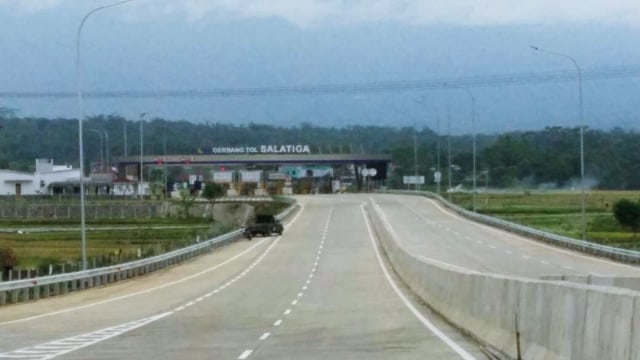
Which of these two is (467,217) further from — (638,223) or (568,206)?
(568,206)

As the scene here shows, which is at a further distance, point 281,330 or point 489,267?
point 489,267

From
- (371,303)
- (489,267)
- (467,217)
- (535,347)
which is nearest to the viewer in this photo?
(535,347)

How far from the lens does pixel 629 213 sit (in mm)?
97500

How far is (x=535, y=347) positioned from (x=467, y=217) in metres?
95.5

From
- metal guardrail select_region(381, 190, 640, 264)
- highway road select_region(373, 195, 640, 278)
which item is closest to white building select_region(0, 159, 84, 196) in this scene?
highway road select_region(373, 195, 640, 278)

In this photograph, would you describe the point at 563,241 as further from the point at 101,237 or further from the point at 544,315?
the point at 544,315

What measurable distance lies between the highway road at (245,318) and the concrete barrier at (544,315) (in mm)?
571

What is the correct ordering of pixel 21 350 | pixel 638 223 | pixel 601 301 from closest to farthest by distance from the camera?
pixel 601 301
pixel 21 350
pixel 638 223

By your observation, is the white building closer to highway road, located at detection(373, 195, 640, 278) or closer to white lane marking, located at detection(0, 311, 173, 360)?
highway road, located at detection(373, 195, 640, 278)

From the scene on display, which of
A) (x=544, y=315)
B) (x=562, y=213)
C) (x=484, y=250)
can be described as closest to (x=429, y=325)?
(x=544, y=315)

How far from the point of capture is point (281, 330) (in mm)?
27062

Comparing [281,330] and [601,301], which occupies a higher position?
[601,301]

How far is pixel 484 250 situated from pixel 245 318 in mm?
43500

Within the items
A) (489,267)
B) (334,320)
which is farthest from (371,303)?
(489,267)
